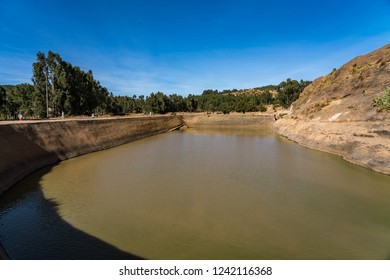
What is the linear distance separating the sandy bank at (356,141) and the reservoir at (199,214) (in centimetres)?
149

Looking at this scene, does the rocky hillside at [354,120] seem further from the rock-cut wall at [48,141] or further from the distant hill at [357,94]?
the rock-cut wall at [48,141]

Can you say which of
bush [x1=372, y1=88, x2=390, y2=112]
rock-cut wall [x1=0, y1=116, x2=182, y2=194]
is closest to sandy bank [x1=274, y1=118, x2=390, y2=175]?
bush [x1=372, y1=88, x2=390, y2=112]

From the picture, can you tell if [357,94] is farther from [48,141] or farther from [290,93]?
[290,93]

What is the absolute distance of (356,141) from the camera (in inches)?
903

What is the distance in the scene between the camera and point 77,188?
15.2m

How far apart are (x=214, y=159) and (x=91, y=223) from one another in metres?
15.5

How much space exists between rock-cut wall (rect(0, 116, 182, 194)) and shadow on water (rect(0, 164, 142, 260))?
3.00 meters

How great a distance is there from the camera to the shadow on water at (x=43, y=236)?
8258mm

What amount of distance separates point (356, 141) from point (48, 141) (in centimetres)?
2847

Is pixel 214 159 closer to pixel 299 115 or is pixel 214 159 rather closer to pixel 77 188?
pixel 77 188

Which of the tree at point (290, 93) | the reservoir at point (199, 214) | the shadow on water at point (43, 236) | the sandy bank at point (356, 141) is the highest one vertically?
the tree at point (290, 93)

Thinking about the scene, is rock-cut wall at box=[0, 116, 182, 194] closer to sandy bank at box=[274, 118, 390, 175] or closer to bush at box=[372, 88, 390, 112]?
sandy bank at box=[274, 118, 390, 175]

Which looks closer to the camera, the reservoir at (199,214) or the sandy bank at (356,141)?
the reservoir at (199,214)

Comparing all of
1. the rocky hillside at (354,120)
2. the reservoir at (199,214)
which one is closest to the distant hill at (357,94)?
the rocky hillside at (354,120)
